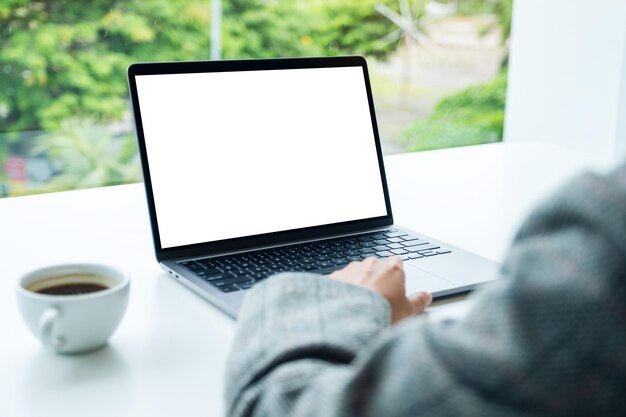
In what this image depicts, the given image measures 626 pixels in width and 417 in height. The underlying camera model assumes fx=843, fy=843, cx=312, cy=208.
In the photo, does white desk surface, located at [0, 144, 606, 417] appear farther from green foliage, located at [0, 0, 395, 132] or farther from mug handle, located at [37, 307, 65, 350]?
green foliage, located at [0, 0, 395, 132]

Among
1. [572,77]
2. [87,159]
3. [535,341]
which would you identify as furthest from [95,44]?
[535,341]

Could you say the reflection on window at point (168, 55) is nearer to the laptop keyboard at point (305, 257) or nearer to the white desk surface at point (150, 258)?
the white desk surface at point (150, 258)

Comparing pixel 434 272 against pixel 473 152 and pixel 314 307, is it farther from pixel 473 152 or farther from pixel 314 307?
pixel 473 152

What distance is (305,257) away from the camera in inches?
40.5

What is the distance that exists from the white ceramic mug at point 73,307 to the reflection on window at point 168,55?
13.9 feet

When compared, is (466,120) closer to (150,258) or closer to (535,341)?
(150,258)

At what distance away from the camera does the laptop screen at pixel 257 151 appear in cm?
105

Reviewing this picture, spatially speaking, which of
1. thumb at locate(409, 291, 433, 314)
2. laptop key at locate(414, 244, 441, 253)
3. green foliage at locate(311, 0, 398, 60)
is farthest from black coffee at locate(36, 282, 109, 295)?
green foliage at locate(311, 0, 398, 60)

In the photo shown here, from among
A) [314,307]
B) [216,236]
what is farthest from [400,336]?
[216,236]

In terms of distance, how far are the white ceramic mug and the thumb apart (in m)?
0.28

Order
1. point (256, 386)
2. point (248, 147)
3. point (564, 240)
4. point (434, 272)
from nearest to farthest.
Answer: point (564, 240), point (256, 386), point (434, 272), point (248, 147)

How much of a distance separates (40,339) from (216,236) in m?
0.31

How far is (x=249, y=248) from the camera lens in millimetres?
1062

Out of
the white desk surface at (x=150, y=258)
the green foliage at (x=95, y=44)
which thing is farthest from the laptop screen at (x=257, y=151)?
the green foliage at (x=95, y=44)
